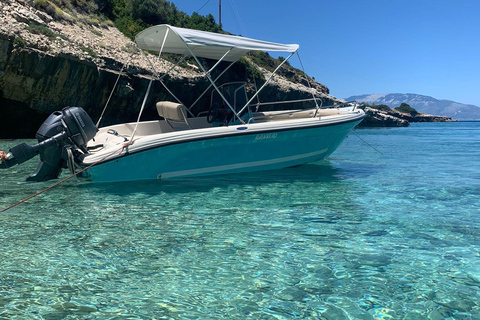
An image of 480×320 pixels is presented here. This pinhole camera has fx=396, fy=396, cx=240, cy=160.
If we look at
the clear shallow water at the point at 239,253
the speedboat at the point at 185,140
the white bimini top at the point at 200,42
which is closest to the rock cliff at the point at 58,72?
the white bimini top at the point at 200,42

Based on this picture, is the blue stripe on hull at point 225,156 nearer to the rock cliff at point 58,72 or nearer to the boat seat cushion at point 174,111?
the boat seat cushion at point 174,111

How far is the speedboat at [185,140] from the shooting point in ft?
23.0

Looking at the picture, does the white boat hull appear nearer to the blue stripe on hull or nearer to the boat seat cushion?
the blue stripe on hull

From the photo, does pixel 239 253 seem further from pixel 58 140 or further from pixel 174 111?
pixel 174 111

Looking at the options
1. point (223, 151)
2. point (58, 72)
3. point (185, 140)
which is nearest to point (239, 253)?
point (185, 140)

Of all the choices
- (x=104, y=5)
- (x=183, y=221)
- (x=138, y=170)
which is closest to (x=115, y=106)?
(x=104, y=5)

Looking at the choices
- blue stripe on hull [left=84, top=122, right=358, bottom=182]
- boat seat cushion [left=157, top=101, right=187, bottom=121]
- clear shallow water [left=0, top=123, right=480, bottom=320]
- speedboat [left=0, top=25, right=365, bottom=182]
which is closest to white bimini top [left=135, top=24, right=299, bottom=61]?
speedboat [left=0, top=25, right=365, bottom=182]

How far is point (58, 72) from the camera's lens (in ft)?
59.2

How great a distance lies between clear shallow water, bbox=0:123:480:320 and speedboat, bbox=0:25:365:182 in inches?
22.3

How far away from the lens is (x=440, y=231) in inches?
186

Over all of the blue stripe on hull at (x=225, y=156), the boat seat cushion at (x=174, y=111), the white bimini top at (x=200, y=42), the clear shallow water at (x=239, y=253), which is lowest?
the clear shallow water at (x=239, y=253)

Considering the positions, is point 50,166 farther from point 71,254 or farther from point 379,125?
point 379,125

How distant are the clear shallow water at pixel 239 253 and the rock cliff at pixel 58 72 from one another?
1010 centimetres

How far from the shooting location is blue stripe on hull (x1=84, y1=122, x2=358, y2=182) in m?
7.50
